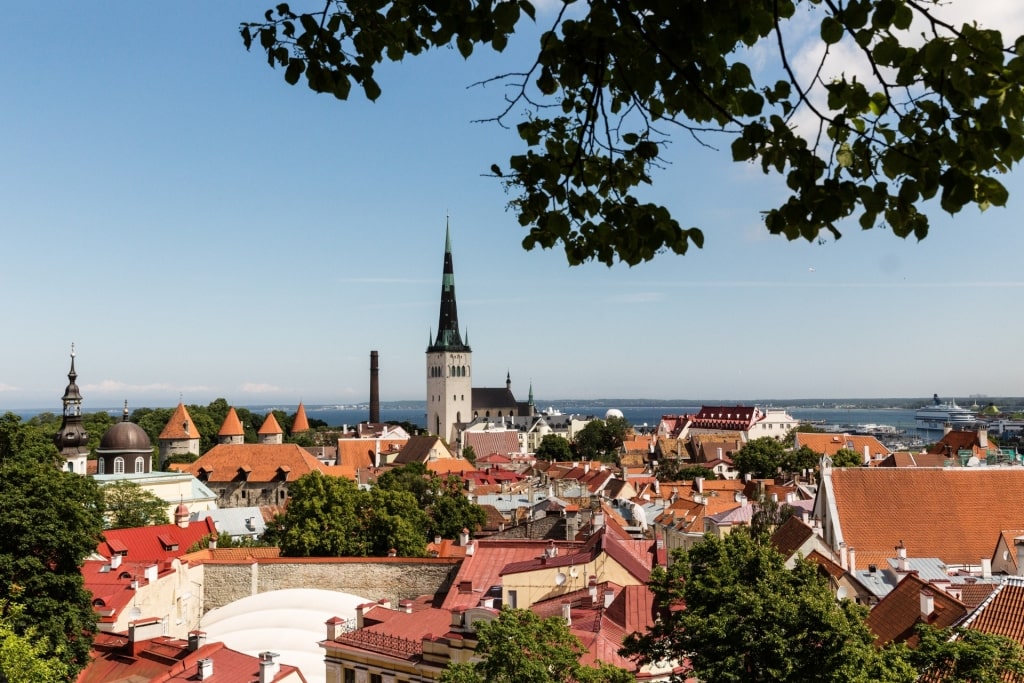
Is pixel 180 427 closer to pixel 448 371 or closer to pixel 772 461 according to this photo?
pixel 772 461

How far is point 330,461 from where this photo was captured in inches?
3573

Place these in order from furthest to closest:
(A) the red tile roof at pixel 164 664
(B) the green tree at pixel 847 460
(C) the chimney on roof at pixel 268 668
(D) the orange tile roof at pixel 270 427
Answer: (D) the orange tile roof at pixel 270 427
(B) the green tree at pixel 847 460
(A) the red tile roof at pixel 164 664
(C) the chimney on roof at pixel 268 668

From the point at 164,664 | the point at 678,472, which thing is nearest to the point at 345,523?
the point at 164,664

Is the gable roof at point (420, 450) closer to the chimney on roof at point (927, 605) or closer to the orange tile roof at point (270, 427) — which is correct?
the orange tile roof at point (270, 427)

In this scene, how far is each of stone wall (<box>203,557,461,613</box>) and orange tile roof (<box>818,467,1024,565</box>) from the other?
11.8 m

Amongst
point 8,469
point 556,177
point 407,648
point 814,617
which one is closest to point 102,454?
point 8,469

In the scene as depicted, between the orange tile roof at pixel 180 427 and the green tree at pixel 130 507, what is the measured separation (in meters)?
30.7

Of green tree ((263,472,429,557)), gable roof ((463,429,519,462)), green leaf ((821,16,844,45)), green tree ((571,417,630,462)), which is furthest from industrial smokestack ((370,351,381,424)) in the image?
green leaf ((821,16,844,45))

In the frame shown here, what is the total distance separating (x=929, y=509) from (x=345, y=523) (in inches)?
725

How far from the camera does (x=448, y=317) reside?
13412 centimetres

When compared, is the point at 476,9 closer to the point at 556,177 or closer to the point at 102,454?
the point at 556,177

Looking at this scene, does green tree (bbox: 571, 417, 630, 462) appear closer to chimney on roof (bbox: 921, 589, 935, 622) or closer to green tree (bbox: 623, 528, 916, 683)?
chimney on roof (bbox: 921, 589, 935, 622)

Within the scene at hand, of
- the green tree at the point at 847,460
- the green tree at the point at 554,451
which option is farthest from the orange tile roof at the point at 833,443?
the green tree at the point at 554,451

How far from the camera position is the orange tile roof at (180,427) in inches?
2985
